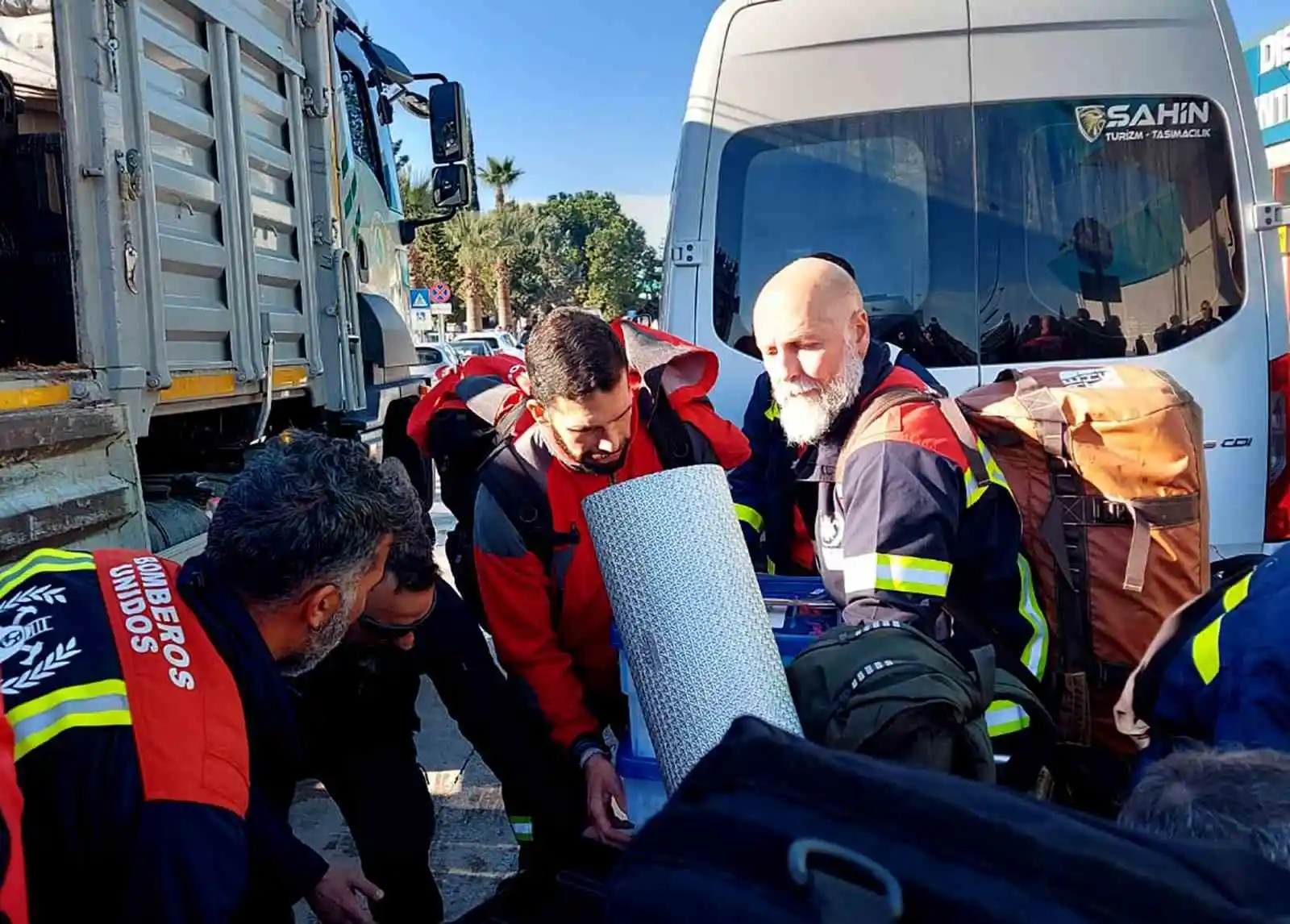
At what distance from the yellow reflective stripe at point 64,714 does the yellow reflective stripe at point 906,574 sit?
113cm

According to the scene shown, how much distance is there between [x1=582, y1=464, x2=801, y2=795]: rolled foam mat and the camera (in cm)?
148

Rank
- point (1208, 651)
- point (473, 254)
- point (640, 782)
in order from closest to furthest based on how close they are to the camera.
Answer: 1. point (1208, 651)
2. point (640, 782)
3. point (473, 254)

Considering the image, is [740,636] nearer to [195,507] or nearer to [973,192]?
[973,192]

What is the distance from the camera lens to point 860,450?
1865 millimetres

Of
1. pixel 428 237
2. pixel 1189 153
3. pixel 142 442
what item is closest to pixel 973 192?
pixel 1189 153

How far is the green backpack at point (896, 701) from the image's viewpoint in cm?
143

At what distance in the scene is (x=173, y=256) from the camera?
3283 mm

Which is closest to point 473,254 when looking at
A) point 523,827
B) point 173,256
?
point 173,256

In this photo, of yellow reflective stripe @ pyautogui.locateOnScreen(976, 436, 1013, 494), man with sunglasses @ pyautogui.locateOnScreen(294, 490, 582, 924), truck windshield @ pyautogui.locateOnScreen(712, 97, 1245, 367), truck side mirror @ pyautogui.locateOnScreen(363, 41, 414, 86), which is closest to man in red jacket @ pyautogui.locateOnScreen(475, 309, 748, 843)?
man with sunglasses @ pyautogui.locateOnScreen(294, 490, 582, 924)

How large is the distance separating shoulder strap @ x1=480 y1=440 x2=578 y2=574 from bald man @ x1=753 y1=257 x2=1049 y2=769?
1.83ft

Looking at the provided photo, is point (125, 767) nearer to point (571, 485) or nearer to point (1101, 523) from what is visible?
point (571, 485)

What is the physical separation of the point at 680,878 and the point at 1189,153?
2.95 meters

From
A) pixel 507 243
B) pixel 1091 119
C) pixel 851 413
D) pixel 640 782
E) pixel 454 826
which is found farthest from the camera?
pixel 507 243

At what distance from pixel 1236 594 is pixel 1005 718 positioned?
0.44 metres
